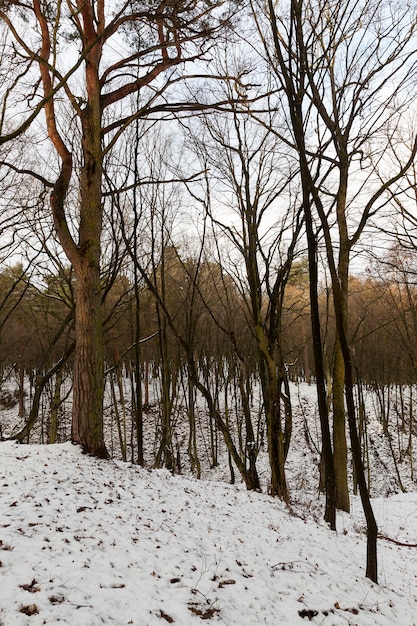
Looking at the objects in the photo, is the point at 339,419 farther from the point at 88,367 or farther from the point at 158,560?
the point at 158,560

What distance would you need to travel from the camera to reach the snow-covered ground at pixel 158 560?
2.39 meters

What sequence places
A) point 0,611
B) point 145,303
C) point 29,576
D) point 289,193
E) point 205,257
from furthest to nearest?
point 145,303 → point 205,257 → point 289,193 → point 29,576 → point 0,611

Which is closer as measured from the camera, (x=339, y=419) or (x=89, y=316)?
(x=89, y=316)

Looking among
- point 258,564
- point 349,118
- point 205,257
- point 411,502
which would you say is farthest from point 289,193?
point 411,502

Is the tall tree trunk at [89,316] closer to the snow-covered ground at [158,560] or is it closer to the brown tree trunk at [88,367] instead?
the brown tree trunk at [88,367]

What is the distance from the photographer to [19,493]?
12.5 ft

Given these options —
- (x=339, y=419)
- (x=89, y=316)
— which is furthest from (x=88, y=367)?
(x=339, y=419)

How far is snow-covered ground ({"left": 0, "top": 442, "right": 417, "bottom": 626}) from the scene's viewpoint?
239cm

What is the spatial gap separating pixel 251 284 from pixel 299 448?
46.4ft

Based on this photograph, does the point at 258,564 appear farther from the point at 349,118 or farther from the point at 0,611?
the point at 349,118

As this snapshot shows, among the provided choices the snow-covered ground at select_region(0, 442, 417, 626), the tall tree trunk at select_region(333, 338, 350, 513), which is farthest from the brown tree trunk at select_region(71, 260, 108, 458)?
the tall tree trunk at select_region(333, 338, 350, 513)

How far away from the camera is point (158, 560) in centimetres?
310

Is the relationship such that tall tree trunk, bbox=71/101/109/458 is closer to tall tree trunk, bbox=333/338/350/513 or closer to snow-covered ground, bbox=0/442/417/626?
snow-covered ground, bbox=0/442/417/626

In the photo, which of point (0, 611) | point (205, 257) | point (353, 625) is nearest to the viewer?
point (0, 611)
